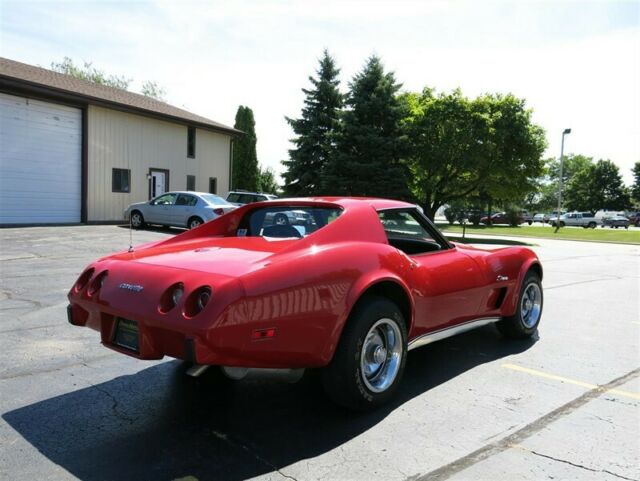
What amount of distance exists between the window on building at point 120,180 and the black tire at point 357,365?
70.2ft

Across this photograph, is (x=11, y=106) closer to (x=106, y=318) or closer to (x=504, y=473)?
(x=106, y=318)

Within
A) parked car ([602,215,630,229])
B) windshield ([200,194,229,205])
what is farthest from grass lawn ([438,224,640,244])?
parked car ([602,215,630,229])

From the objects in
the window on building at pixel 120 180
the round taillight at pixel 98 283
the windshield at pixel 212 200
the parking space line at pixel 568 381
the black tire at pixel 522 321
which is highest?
the window on building at pixel 120 180

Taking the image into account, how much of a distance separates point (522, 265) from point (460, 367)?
142cm

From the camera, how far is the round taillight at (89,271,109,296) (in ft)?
11.4

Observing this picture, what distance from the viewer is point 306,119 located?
104 feet

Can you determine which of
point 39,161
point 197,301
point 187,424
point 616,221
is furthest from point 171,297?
point 616,221

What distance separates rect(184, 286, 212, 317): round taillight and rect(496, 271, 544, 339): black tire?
11.6 feet

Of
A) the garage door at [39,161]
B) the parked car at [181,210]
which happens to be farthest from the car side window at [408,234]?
the garage door at [39,161]

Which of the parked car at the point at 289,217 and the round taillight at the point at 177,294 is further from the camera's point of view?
the parked car at the point at 289,217

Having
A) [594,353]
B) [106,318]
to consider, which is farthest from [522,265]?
[106,318]

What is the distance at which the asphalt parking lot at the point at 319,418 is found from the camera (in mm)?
2756

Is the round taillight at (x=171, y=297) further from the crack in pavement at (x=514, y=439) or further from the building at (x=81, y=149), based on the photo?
the building at (x=81, y=149)

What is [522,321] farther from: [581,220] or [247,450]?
[581,220]
